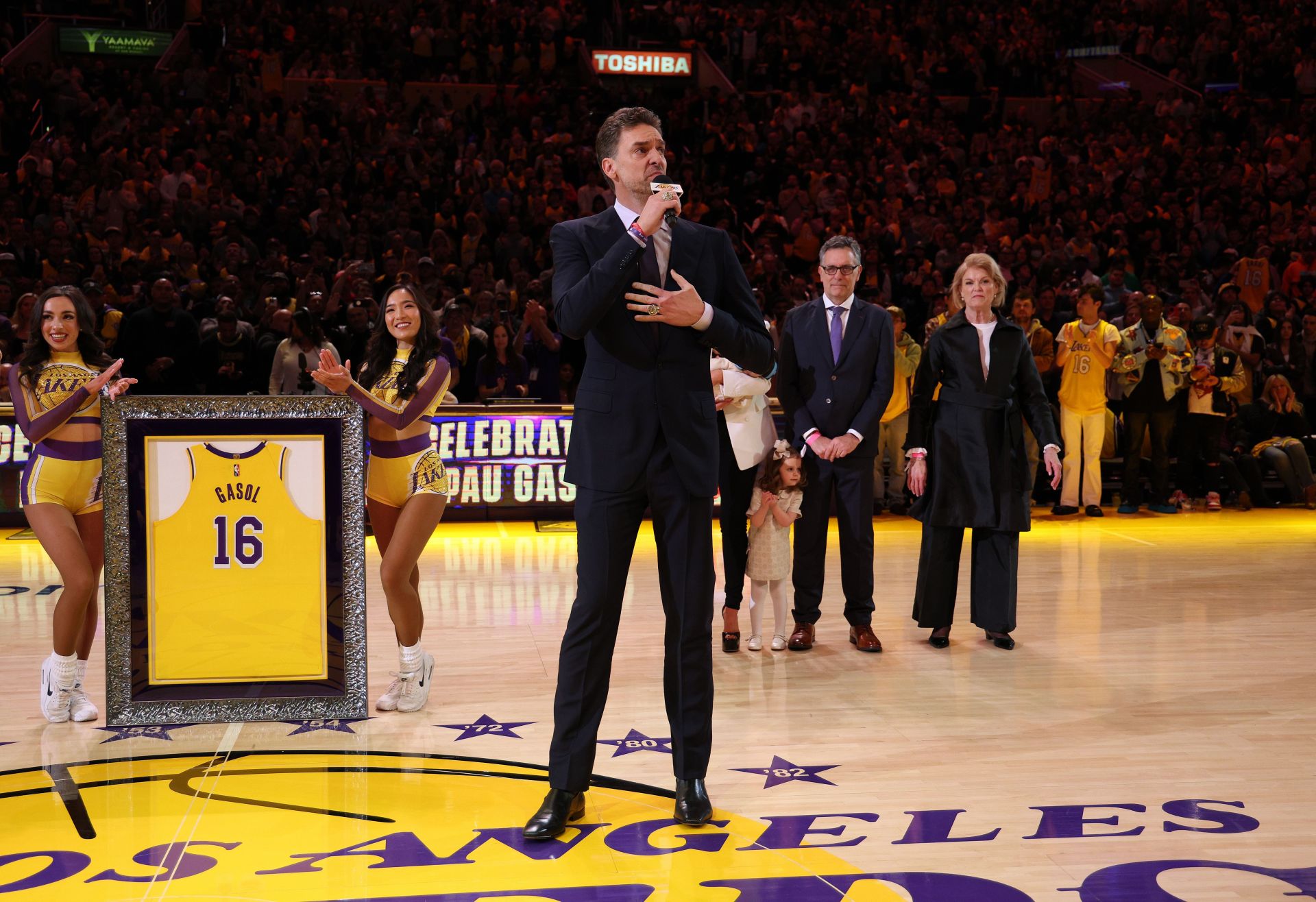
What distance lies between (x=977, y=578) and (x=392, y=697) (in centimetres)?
275

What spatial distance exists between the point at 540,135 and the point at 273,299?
5863 millimetres

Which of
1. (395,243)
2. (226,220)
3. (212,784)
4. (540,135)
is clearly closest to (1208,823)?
(212,784)

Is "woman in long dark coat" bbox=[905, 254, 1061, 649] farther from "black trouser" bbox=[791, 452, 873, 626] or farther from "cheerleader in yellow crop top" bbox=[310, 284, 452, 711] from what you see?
"cheerleader in yellow crop top" bbox=[310, 284, 452, 711]

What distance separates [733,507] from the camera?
565 cm

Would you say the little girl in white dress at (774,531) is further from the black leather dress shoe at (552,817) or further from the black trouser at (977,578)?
the black leather dress shoe at (552,817)

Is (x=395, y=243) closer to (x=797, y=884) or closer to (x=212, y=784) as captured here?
(x=212, y=784)

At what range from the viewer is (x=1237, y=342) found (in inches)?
450

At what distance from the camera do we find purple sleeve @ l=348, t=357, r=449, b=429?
461 centimetres

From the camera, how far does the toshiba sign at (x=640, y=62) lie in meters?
17.8

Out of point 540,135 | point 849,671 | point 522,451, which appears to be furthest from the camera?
point 540,135

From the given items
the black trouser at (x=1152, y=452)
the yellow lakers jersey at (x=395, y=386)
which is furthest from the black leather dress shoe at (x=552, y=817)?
the black trouser at (x=1152, y=452)

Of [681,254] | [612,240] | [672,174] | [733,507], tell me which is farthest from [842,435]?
[672,174]

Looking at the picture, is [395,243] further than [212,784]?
Yes

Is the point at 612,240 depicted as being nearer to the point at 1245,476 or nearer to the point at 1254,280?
the point at 1245,476
